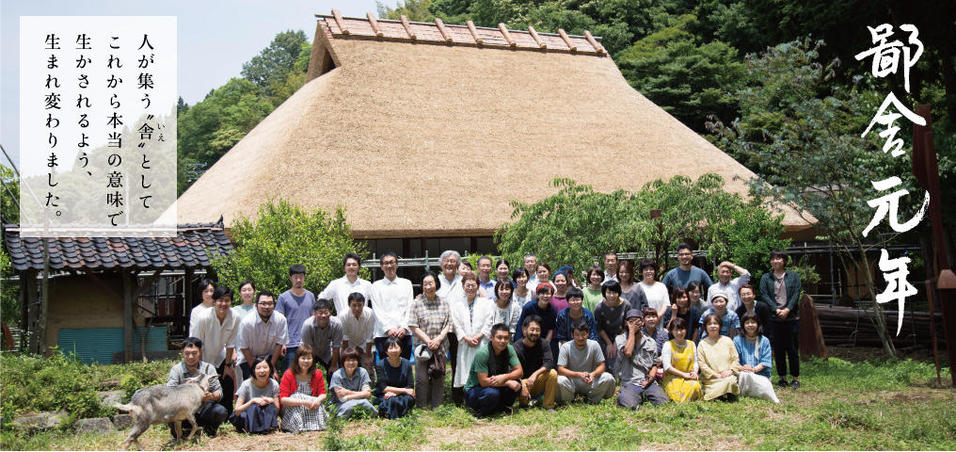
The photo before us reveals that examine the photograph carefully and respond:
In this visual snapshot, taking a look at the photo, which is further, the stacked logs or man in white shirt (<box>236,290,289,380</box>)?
the stacked logs

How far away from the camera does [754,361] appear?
802cm

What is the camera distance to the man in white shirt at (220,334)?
7277 millimetres

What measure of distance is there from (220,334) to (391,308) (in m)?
1.67

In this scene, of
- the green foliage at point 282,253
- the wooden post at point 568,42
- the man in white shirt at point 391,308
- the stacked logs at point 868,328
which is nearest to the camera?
the man in white shirt at point 391,308

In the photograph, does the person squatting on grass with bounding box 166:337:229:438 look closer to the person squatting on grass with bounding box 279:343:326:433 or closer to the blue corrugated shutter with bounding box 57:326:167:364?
the person squatting on grass with bounding box 279:343:326:433

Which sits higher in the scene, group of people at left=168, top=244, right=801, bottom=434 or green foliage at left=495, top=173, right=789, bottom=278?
green foliage at left=495, top=173, right=789, bottom=278

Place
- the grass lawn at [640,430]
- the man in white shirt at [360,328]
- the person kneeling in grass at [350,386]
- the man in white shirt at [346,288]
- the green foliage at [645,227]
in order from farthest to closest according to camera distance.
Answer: the green foliage at [645,227] → the man in white shirt at [346,288] → the man in white shirt at [360,328] → the person kneeling in grass at [350,386] → the grass lawn at [640,430]

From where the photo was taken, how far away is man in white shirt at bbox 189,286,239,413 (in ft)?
23.9

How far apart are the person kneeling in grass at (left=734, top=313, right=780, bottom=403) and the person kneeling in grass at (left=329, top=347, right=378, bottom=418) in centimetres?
363

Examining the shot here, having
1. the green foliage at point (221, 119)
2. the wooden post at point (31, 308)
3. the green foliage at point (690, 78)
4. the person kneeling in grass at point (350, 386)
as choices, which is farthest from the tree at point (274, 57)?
the person kneeling in grass at point (350, 386)

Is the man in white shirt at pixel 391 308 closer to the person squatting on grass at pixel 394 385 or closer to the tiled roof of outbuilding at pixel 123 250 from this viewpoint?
the person squatting on grass at pixel 394 385

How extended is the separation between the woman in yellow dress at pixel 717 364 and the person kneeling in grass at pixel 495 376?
1826 mm

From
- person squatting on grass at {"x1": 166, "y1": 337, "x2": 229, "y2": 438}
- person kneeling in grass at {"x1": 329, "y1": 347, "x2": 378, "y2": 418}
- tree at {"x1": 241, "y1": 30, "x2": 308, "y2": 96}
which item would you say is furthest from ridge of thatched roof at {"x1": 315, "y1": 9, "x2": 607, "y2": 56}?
tree at {"x1": 241, "y1": 30, "x2": 308, "y2": 96}

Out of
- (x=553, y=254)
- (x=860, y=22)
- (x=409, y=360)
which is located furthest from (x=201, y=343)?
(x=860, y=22)
